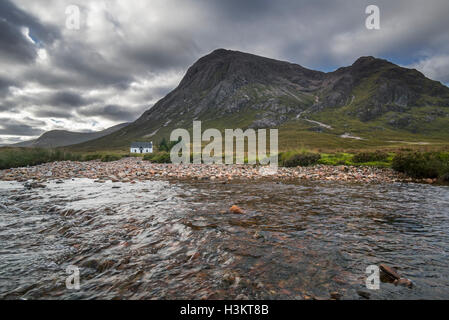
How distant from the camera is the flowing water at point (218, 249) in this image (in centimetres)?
344

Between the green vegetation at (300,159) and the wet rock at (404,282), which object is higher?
the green vegetation at (300,159)

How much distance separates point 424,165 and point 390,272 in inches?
753

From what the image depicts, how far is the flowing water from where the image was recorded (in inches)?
135

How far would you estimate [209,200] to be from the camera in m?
10.2

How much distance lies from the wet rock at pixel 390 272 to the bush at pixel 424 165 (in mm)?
17944

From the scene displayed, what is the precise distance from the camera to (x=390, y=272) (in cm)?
387

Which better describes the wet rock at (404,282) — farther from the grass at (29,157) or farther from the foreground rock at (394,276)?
the grass at (29,157)

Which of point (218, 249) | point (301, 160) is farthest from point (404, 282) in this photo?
point (301, 160)

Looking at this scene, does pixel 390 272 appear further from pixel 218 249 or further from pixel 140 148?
pixel 140 148

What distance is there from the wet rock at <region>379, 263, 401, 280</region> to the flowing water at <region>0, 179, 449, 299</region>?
0.19 meters

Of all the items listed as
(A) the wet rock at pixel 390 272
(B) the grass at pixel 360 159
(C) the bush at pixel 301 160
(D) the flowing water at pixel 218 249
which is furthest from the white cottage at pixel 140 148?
(A) the wet rock at pixel 390 272
